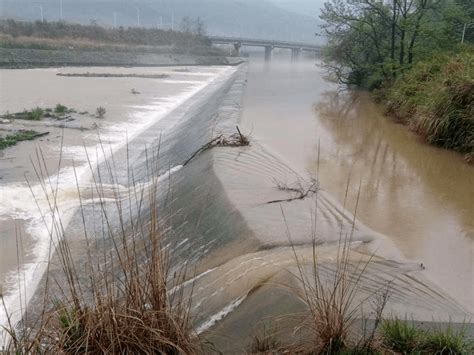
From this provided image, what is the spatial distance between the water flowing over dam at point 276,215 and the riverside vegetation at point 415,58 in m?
0.58

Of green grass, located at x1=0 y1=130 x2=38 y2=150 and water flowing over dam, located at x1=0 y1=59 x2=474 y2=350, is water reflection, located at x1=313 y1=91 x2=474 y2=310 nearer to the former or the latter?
water flowing over dam, located at x1=0 y1=59 x2=474 y2=350

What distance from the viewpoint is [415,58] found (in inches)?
627

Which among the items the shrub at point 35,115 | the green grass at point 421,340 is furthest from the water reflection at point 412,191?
the shrub at point 35,115

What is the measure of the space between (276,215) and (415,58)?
1254cm

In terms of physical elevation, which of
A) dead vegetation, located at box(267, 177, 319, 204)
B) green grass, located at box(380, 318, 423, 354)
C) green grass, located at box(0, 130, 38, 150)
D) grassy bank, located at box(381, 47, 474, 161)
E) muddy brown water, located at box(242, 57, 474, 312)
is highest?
grassy bank, located at box(381, 47, 474, 161)

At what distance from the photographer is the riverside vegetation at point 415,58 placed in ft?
Result: 29.2

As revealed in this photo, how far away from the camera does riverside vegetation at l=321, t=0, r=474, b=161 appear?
8.89 meters

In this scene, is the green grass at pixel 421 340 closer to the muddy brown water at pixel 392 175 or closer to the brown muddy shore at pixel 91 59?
the muddy brown water at pixel 392 175

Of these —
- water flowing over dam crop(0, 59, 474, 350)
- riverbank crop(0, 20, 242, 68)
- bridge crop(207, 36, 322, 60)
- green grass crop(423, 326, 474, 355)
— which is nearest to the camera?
green grass crop(423, 326, 474, 355)

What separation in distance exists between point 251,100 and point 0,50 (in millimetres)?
31077

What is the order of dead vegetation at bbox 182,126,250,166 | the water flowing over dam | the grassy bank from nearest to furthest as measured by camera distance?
the water flowing over dam, the grassy bank, dead vegetation at bbox 182,126,250,166

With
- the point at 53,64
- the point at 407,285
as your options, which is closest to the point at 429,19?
the point at 407,285

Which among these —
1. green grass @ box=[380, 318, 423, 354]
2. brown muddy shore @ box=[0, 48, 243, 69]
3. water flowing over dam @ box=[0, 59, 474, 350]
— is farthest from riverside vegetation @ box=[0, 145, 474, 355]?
brown muddy shore @ box=[0, 48, 243, 69]

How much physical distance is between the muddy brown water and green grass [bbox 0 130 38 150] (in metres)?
5.29
